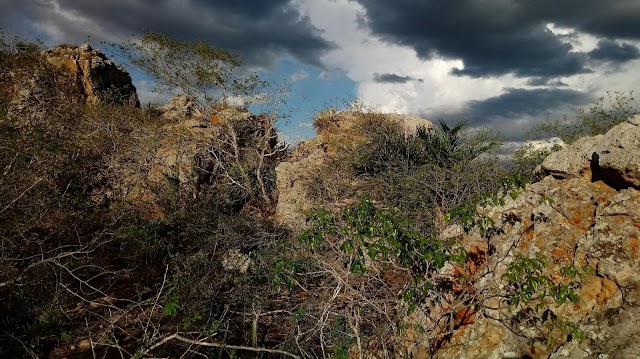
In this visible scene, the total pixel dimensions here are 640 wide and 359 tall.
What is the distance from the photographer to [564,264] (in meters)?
4.67

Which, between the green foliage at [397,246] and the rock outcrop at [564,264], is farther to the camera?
the green foliage at [397,246]

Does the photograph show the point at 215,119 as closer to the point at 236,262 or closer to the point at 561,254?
the point at 236,262

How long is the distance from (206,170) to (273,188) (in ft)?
9.02

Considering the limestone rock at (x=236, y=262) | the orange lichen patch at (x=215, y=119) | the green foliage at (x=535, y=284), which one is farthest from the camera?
the orange lichen patch at (x=215, y=119)

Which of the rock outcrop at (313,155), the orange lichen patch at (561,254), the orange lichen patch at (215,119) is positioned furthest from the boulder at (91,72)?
the orange lichen patch at (561,254)

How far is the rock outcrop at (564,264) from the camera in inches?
157

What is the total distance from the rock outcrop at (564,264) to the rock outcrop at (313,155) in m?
6.57

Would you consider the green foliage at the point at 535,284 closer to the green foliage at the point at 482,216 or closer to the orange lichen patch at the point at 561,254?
the orange lichen patch at the point at 561,254

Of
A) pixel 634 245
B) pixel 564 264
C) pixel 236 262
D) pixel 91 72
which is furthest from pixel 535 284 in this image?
pixel 91 72

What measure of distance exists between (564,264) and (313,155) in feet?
39.7

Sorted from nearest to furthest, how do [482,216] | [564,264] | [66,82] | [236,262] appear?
[564,264], [482,216], [236,262], [66,82]

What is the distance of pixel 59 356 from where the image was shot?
736 cm

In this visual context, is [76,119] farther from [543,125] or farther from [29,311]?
[543,125]

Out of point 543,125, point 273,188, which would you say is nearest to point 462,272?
point 543,125
